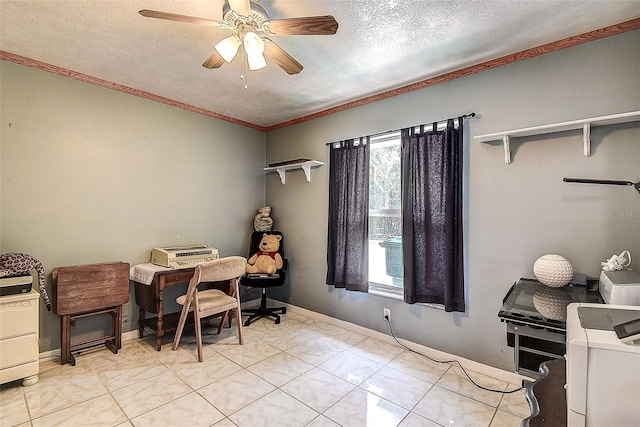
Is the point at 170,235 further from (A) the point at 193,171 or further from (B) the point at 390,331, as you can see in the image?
(B) the point at 390,331

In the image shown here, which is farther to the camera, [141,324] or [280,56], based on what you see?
[141,324]

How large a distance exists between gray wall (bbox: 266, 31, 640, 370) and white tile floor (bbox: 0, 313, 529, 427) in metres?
0.41

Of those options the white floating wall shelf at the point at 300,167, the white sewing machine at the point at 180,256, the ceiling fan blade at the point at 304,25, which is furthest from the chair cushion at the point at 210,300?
the ceiling fan blade at the point at 304,25

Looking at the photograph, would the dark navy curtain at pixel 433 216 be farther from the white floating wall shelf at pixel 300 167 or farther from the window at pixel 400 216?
the white floating wall shelf at pixel 300 167

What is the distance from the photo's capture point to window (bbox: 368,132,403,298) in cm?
298

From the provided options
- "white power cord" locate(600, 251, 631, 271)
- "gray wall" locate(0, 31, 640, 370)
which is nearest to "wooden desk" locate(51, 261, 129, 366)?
"gray wall" locate(0, 31, 640, 370)

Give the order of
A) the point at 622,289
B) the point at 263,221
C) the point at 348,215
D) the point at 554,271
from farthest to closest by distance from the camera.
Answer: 1. the point at 263,221
2. the point at 348,215
3. the point at 554,271
4. the point at 622,289

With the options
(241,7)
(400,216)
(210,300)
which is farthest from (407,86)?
(210,300)

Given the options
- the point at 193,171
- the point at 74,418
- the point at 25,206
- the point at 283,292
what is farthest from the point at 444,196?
the point at 25,206

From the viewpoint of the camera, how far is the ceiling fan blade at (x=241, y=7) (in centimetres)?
141

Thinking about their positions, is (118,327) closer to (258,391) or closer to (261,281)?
(261,281)

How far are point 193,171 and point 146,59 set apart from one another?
50.6 inches

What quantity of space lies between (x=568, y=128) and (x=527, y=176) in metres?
0.38

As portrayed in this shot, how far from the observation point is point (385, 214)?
3061 millimetres
